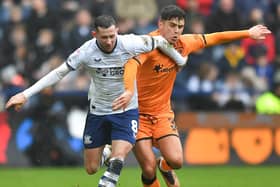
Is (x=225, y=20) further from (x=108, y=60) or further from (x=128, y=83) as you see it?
(x=128, y=83)

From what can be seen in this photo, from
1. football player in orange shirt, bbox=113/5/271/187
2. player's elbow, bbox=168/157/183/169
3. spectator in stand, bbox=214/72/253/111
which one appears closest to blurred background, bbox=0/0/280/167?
spectator in stand, bbox=214/72/253/111

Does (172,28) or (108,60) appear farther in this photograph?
(172,28)

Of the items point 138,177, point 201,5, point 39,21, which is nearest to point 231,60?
point 201,5

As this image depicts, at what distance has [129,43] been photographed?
10.7 m

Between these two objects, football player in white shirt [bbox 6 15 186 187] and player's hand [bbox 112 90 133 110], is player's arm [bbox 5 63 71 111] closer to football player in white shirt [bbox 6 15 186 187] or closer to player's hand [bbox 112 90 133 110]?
football player in white shirt [bbox 6 15 186 187]

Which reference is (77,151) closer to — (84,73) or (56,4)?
(84,73)

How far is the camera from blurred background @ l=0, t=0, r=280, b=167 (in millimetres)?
16906

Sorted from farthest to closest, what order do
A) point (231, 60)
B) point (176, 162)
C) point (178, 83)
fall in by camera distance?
point (231, 60), point (178, 83), point (176, 162)

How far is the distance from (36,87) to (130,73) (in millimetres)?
1086

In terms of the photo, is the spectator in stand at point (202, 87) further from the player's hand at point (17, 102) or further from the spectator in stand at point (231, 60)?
the player's hand at point (17, 102)

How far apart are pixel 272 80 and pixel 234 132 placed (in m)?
2.08

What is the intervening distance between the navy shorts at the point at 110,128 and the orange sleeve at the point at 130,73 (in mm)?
548

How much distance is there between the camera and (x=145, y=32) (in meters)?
18.4

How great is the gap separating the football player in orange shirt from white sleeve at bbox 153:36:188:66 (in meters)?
0.09
